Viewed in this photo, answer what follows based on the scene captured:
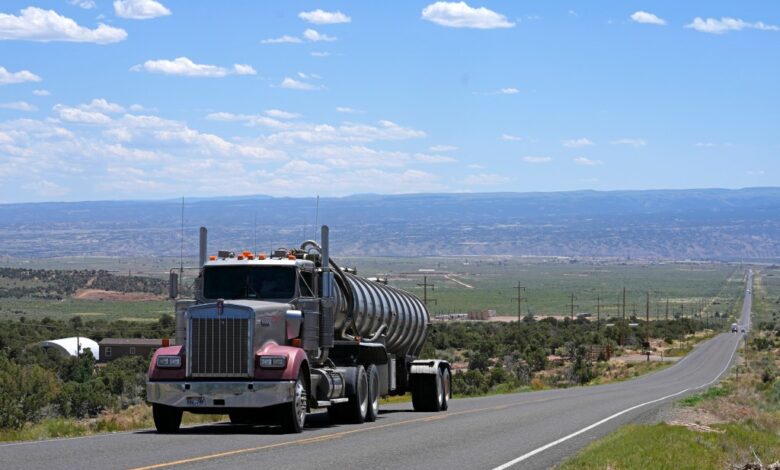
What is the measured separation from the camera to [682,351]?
111438mm

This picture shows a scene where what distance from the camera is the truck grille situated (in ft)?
70.9

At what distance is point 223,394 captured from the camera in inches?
845

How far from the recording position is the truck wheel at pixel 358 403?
25094 mm

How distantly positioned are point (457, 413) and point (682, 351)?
85.0m

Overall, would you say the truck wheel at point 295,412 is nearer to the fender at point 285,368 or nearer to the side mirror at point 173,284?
the fender at point 285,368

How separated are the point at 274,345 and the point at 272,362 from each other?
0.83m

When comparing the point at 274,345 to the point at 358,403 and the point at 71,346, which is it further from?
the point at 71,346

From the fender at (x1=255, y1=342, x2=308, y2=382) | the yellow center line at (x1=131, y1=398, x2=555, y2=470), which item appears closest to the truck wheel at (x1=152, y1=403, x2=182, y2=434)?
the fender at (x1=255, y1=342, x2=308, y2=382)

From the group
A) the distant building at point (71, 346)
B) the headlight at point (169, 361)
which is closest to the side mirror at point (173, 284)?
the headlight at point (169, 361)

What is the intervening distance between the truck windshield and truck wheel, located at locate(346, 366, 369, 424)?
109 inches

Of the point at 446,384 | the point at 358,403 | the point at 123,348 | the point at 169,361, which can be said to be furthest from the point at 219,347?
the point at 123,348

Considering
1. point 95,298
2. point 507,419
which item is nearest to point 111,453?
point 507,419

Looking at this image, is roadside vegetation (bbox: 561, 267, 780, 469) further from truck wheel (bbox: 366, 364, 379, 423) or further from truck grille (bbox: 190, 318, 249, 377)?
truck grille (bbox: 190, 318, 249, 377)

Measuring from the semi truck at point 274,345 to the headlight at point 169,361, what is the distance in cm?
2
